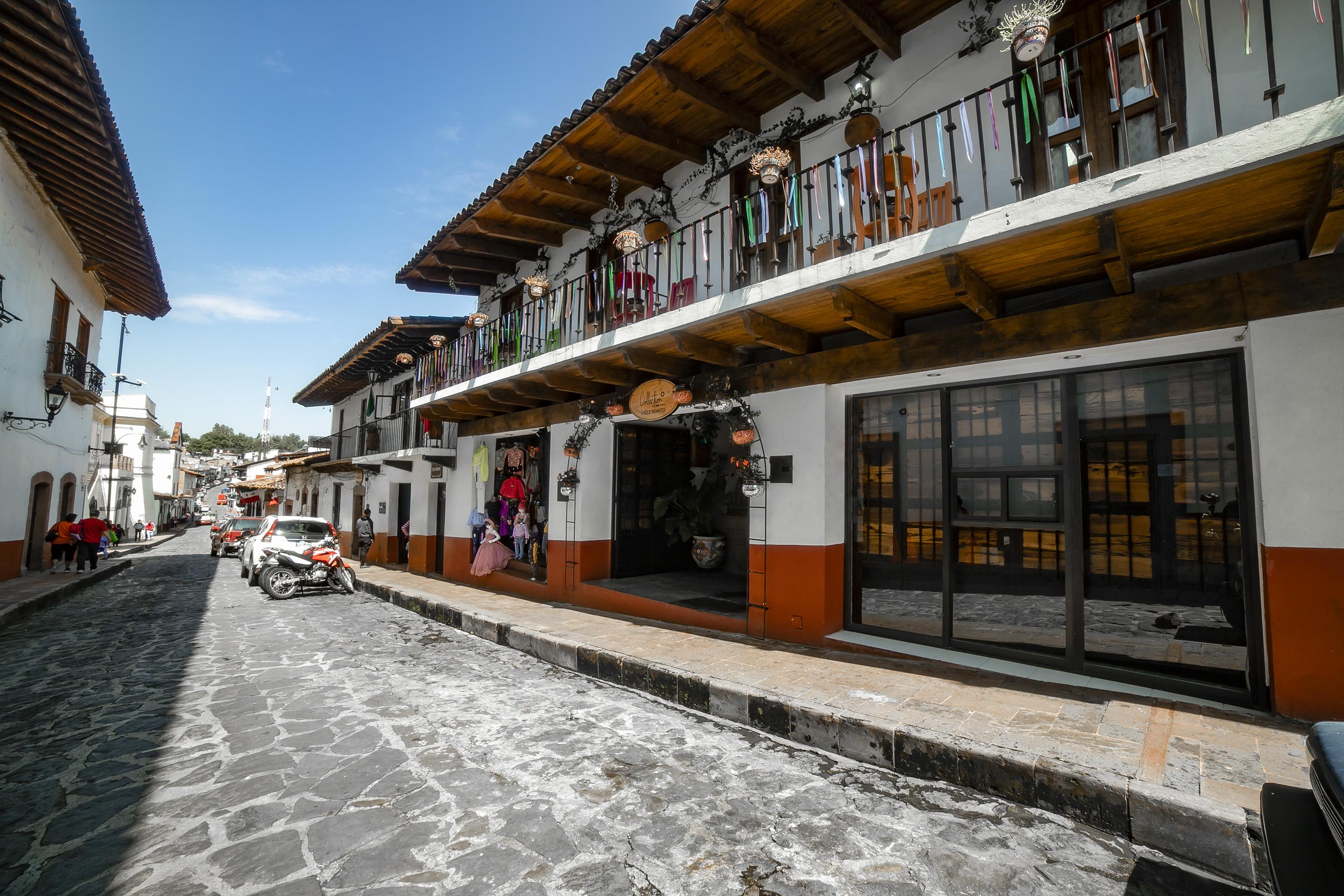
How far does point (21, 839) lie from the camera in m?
3.30

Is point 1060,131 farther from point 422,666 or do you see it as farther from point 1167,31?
point 422,666

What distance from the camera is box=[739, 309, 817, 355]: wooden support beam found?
6.62 m

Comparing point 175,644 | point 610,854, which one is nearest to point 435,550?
point 175,644

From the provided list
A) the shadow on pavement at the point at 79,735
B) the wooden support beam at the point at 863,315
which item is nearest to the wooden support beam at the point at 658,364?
the wooden support beam at the point at 863,315

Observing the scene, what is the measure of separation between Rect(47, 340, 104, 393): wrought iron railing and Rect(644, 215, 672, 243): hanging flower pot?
13511 millimetres

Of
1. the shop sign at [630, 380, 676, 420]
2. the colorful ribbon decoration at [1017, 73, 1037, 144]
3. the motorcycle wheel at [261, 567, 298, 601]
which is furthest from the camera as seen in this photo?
the motorcycle wheel at [261, 567, 298, 601]

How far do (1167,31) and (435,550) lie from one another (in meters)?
17.2

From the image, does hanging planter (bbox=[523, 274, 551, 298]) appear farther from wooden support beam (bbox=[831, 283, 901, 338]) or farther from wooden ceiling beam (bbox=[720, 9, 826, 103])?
wooden support beam (bbox=[831, 283, 901, 338])

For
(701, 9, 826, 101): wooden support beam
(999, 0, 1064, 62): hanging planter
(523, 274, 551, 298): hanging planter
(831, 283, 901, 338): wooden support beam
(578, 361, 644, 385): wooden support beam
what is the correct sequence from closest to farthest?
1. (999, 0, 1064, 62): hanging planter
2. (831, 283, 901, 338): wooden support beam
3. (701, 9, 826, 101): wooden support beam
4. (578, 361, 644, 385): wooden support beam
5. (523, 274, 551, 298): hanging planter

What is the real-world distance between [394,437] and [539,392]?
31.2ft

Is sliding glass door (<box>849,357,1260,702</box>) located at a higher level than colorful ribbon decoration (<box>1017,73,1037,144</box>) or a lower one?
lower

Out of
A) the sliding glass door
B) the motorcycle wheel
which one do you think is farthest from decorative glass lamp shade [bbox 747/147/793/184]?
the motorcycle wheel

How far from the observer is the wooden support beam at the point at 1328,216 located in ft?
11.7

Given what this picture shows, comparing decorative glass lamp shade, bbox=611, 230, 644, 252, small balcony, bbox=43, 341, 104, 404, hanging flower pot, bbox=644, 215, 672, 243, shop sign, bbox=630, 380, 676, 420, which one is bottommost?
shop sign, bbox=630, 380, 676, 420
